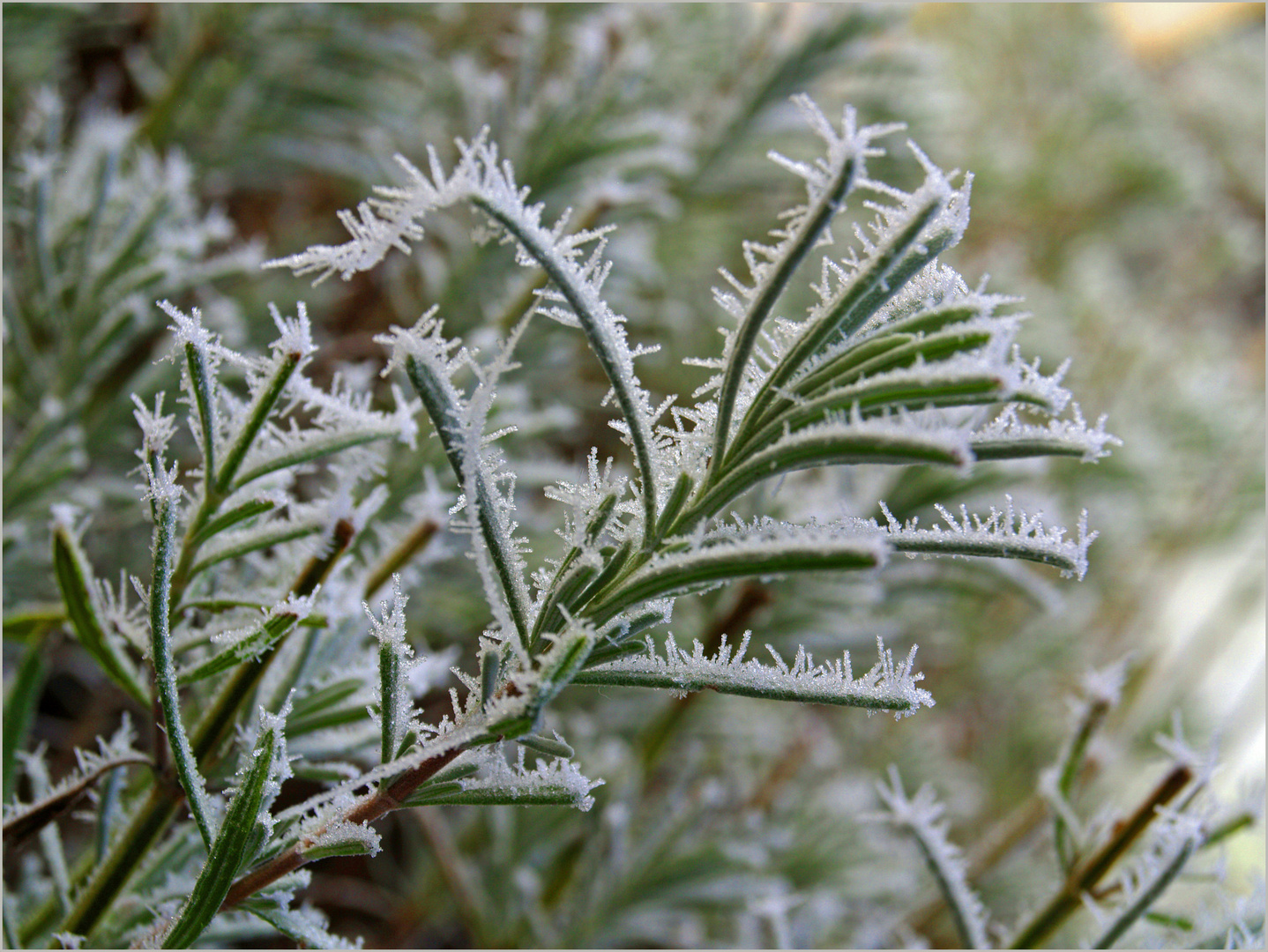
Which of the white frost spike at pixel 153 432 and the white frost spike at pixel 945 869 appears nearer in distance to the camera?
the white frost spike at pixel 153 432

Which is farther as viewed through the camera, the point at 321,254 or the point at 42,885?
the point at 42,885

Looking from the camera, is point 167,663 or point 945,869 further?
point 945,869

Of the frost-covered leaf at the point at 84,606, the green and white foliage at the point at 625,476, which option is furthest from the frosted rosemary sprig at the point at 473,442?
the frost-covered leaf at the point at 84,606

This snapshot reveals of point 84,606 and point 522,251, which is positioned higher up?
point 522,251

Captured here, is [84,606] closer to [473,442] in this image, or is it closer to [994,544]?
[473,442]

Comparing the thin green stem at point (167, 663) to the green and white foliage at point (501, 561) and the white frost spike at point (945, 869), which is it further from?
the white frost spike at point (945, 869)

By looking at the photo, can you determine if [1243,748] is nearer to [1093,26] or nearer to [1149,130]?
[1149,130]

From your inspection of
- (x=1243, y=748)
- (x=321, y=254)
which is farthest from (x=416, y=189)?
(x=1243, y=748)

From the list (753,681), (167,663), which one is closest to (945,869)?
(753,681)

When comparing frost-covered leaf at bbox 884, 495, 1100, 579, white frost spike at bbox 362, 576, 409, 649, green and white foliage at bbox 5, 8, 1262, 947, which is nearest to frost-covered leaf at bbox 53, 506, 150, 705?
green and white foliage at bbox 5, 8, 1262, 947

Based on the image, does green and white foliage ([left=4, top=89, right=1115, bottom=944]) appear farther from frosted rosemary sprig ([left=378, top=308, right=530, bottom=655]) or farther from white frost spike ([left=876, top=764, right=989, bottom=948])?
white frost spike ([left=876, top=764, right=989, bottom=948])

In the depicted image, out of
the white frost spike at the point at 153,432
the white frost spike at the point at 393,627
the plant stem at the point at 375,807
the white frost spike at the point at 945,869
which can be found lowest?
the white frost spike at the point at 945,869
